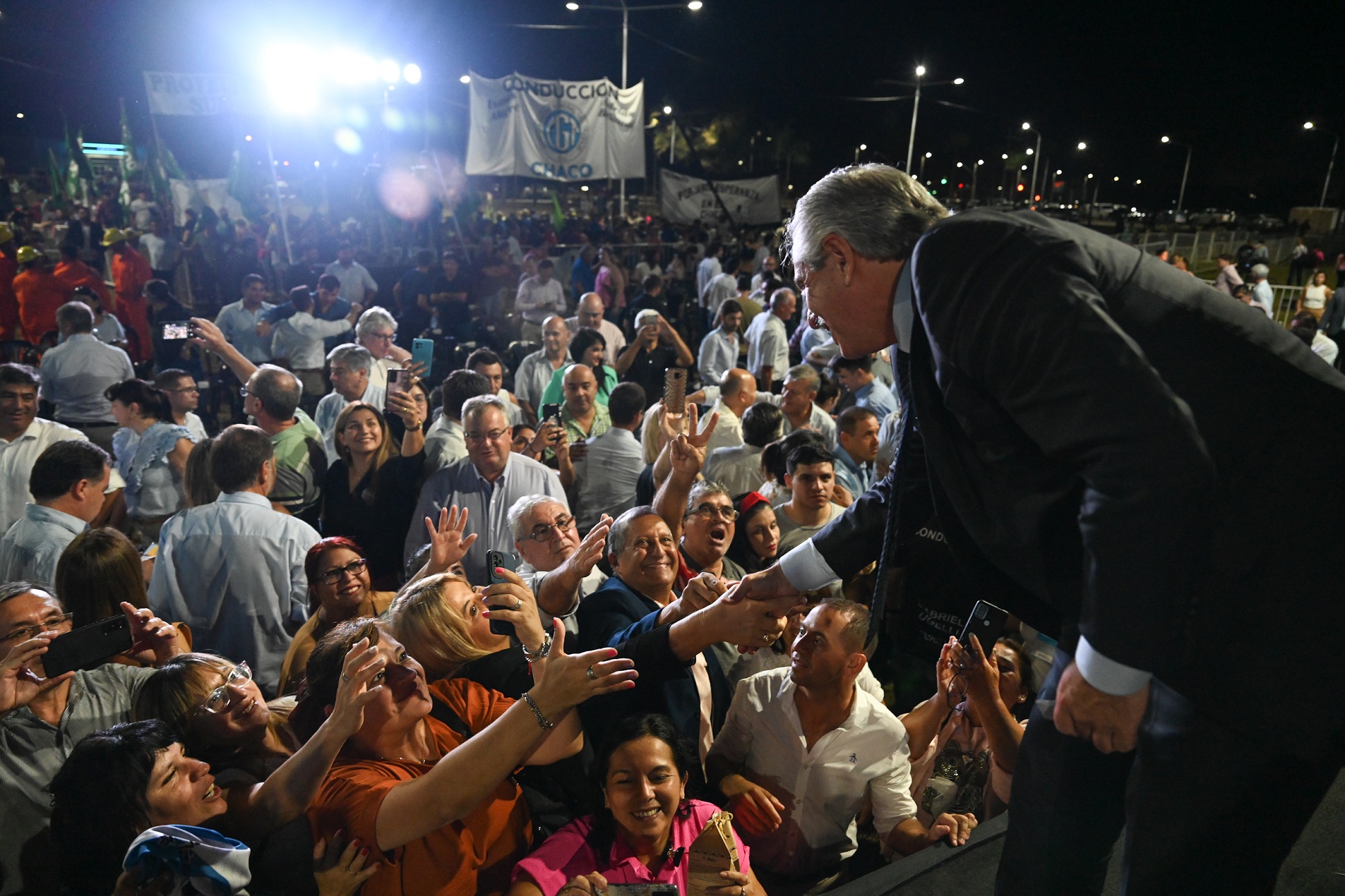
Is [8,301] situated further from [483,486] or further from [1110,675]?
[1110,675]

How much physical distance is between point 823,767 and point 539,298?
816 centimetres

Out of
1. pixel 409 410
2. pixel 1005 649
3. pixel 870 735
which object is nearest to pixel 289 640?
pixel 409 410

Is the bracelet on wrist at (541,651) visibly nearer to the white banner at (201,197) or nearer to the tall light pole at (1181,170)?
the white banner at (201,197)

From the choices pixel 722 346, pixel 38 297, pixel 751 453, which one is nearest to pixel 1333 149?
pixel 722 346

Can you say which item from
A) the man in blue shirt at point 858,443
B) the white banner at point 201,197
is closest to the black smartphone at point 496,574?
the man in blue shirt at point 858,443

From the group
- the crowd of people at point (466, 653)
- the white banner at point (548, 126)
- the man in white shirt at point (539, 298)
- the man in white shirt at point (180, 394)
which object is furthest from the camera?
the white banner at point (548, 126)

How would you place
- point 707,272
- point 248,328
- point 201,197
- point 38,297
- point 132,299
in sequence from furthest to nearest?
point 201,197 → point 707,272 → point 132,299 → point 38,297 → point 248,328

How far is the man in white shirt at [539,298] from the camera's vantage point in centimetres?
1018

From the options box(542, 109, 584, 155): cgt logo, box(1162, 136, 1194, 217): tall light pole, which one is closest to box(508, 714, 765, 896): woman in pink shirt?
box(542, 109, 584, 155): cgt logo

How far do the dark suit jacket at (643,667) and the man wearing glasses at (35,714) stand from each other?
1.51 m

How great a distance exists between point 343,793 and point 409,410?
9.49ft

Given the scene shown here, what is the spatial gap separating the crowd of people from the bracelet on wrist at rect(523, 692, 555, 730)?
1 cm

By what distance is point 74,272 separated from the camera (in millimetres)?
9484

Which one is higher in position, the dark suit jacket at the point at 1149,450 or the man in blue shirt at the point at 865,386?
the dark suit jacket at the point at 1149,450
